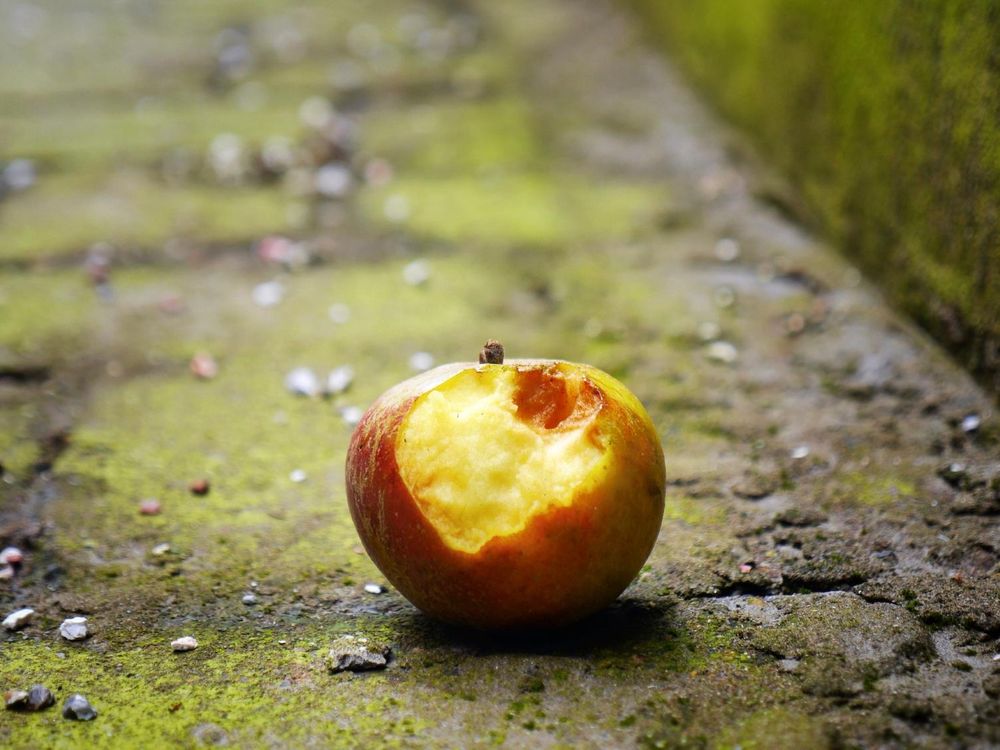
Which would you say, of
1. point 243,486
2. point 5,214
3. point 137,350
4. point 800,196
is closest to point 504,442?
point 243,486

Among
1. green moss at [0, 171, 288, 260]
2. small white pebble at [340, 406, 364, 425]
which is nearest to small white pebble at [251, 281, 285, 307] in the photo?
green moss at [0, 171, 288, 260]

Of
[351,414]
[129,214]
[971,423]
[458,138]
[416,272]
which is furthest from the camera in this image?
[458,138]

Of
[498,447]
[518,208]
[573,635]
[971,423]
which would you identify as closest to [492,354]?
[498,447]

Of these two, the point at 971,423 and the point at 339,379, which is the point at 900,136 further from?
the point at 339,379

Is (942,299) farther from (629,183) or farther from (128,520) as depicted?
(128,520)

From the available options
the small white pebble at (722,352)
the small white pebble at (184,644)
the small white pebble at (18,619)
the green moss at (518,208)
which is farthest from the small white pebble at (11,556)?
the green moss at (518,208)

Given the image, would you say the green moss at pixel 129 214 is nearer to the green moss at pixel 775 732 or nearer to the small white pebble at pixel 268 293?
the small white pebble at pixel 268 293
